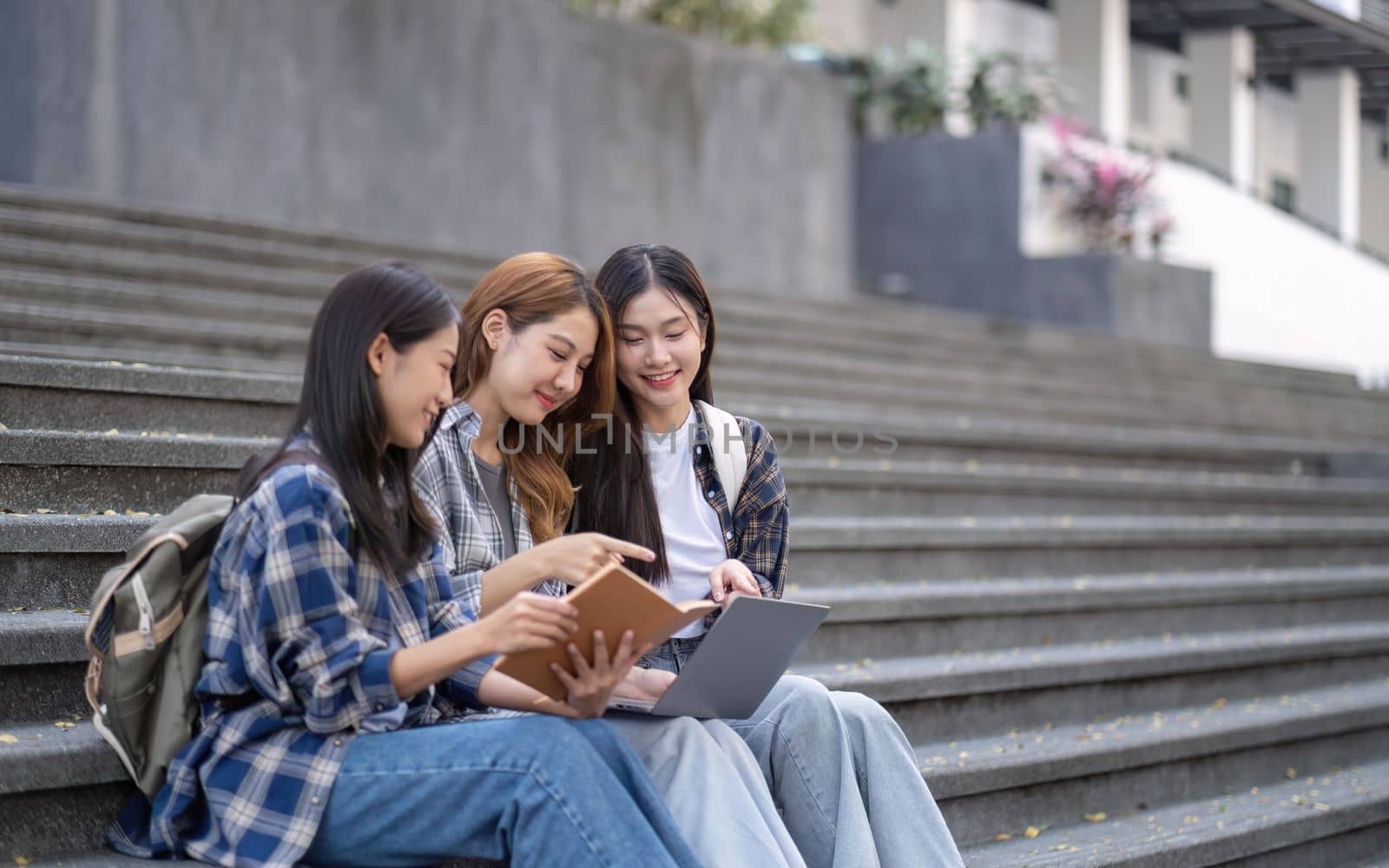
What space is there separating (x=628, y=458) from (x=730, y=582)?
320mm

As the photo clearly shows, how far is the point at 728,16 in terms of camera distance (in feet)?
36.3

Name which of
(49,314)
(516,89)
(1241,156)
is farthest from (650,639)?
(1241,156)

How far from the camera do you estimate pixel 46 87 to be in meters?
6.42

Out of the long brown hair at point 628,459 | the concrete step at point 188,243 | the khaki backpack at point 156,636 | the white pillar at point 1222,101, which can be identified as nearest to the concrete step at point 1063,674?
the khaki backpack at point 156,636

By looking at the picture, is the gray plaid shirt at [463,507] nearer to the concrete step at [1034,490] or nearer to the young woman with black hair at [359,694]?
the young woman with black hair at [359,694]

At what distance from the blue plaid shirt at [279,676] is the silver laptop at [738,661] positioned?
20.0 inches

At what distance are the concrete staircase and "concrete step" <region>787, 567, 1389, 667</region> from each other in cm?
1

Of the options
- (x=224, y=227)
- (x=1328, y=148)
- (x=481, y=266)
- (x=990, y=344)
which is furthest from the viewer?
(x=1328, y=148)

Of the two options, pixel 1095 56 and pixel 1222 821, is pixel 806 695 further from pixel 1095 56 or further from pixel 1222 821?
pixel 1095 56

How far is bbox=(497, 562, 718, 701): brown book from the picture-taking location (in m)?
2.01

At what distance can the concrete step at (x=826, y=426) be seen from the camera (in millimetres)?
3342

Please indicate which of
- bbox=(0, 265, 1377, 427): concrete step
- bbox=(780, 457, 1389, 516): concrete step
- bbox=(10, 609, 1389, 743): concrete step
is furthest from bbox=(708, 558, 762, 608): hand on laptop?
bbox=(0, 265, 1377, 427): concrete step

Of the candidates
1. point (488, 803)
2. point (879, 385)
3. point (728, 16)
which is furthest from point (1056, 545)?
point (728, 16)

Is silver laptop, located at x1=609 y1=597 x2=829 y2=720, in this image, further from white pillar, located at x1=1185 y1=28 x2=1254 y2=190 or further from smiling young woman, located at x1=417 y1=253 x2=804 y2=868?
white pillar, located at x1=1185 y1=28 x2=1254 y2=190
